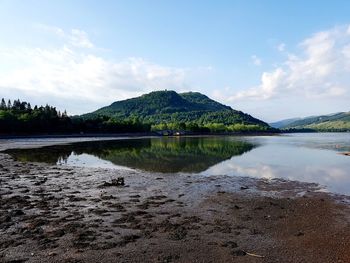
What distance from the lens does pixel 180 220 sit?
59.3ft

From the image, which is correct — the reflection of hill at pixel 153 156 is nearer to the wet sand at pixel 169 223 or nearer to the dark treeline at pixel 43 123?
the wet sand at pixel 169 223

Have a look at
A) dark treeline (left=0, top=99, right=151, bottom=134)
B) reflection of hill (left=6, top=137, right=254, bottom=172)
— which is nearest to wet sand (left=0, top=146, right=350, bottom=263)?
reflection of hill (left=6, top=137, right=254, bottom=172)

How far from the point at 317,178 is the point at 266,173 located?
5.79 metres

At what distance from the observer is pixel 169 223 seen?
57.1 feet

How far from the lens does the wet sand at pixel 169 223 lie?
1338cm

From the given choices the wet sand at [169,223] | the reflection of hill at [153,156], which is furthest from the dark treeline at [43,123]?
the wet sand at [169,223]

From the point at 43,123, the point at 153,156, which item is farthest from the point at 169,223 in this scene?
the point at 43,123

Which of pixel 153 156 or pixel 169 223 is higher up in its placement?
pixel 153 156

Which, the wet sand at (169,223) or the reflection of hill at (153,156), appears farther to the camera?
the reflection of hill at (153,156)

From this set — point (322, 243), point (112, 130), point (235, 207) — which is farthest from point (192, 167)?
point (112, 130)

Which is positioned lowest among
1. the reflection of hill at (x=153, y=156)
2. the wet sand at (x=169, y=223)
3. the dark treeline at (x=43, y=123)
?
the wet sand at (x=169, y=223)

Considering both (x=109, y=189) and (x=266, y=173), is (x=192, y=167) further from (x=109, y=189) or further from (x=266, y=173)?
(x=109, y=189)

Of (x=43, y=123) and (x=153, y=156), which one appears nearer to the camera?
(x=153, y=156)

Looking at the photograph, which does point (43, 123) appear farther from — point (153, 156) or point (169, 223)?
point (169, 223)
